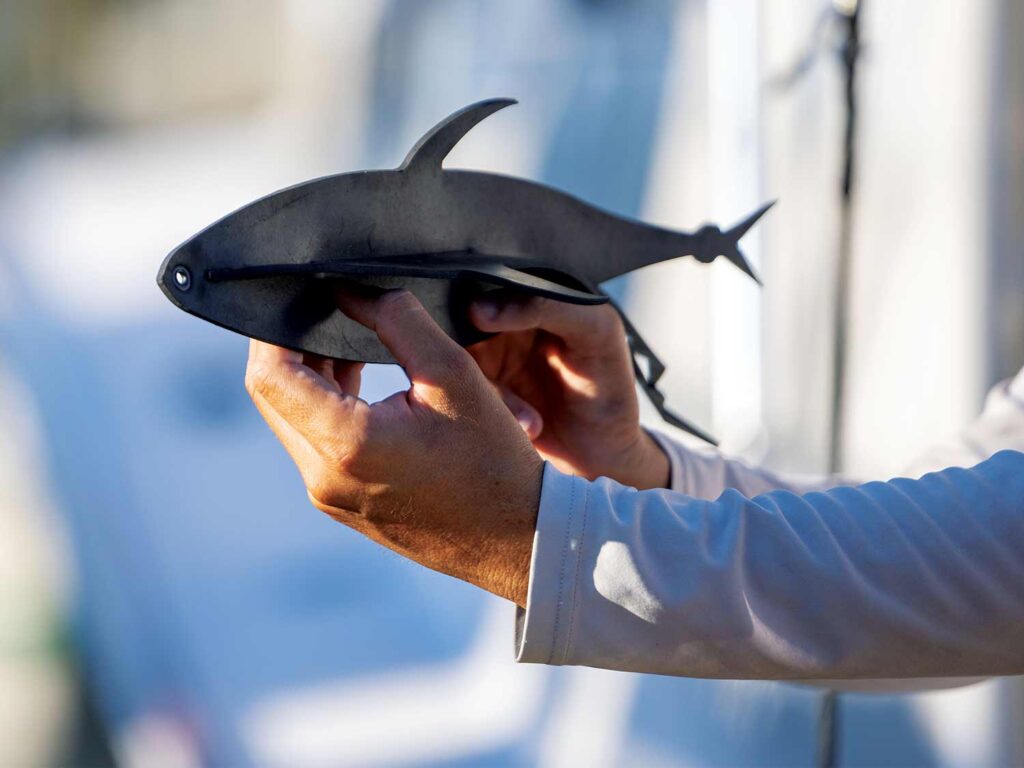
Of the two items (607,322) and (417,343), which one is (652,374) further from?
(417,343)

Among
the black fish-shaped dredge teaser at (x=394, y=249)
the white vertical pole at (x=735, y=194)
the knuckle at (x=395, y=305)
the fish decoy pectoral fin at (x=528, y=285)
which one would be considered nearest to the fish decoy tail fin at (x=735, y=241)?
the black fish-shaped dredge teaser at (x=394, y=249)

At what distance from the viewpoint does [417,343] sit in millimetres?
531

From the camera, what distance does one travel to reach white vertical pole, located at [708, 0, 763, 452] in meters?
1.24

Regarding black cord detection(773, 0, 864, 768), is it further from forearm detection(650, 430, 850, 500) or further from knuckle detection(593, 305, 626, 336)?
knuckle detection(593, 305, 626, 336)

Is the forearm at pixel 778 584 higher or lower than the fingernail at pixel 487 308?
lower

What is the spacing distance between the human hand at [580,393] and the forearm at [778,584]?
0.70 feet

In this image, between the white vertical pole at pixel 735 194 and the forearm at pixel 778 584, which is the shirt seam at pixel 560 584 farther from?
the white vertical pole at pixel 735 194

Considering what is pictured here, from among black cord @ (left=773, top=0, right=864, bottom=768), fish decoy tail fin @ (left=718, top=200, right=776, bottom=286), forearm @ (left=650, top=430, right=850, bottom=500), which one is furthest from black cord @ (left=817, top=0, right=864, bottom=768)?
fish decoy tail fin @ (left=718, top=200, right=776, bottom=286)

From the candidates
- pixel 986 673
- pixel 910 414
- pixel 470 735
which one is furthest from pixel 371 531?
pixel 470 735

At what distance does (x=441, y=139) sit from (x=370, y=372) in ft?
3.22

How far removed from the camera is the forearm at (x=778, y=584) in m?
0.52

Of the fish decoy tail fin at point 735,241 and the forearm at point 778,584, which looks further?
the fish decoy tail fin at point 735,241

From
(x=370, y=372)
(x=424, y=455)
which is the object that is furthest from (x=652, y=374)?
(x=370, y=372)

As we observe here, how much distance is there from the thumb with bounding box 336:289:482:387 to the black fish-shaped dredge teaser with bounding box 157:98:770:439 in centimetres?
2
